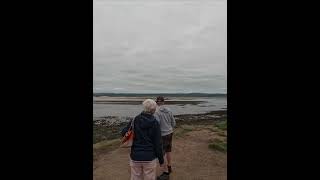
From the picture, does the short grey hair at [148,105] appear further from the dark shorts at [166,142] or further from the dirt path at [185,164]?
the dirt path at [185,164]

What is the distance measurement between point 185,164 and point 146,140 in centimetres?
401

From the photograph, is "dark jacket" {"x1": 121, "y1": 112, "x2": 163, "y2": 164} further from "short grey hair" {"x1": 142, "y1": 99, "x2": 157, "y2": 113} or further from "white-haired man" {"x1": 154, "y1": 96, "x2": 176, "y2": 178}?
"white-haired man" {"x1": 154, "y1": 96, "x2": 176, "y2": 178}

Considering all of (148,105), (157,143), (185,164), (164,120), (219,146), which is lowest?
(185,164)

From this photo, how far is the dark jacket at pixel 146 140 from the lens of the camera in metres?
5.96

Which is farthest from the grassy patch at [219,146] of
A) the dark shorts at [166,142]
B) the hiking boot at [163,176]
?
the dark shorts at [166,142]

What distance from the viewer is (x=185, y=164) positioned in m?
9.77

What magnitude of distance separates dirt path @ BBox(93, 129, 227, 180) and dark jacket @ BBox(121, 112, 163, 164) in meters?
2.28

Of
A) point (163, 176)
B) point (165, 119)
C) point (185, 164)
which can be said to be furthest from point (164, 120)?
point (185, 164)

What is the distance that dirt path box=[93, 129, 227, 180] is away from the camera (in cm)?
870

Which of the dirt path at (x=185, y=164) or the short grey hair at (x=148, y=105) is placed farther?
the dirt path at (x=185, y=164)

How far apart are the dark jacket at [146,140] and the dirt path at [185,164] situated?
228cm

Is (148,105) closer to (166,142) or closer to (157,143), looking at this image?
(157,143)

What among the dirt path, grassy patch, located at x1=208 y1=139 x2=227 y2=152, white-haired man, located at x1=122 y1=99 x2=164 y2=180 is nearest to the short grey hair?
white-haired man, located at x1=122 y1=99 x2=164 y2=180
